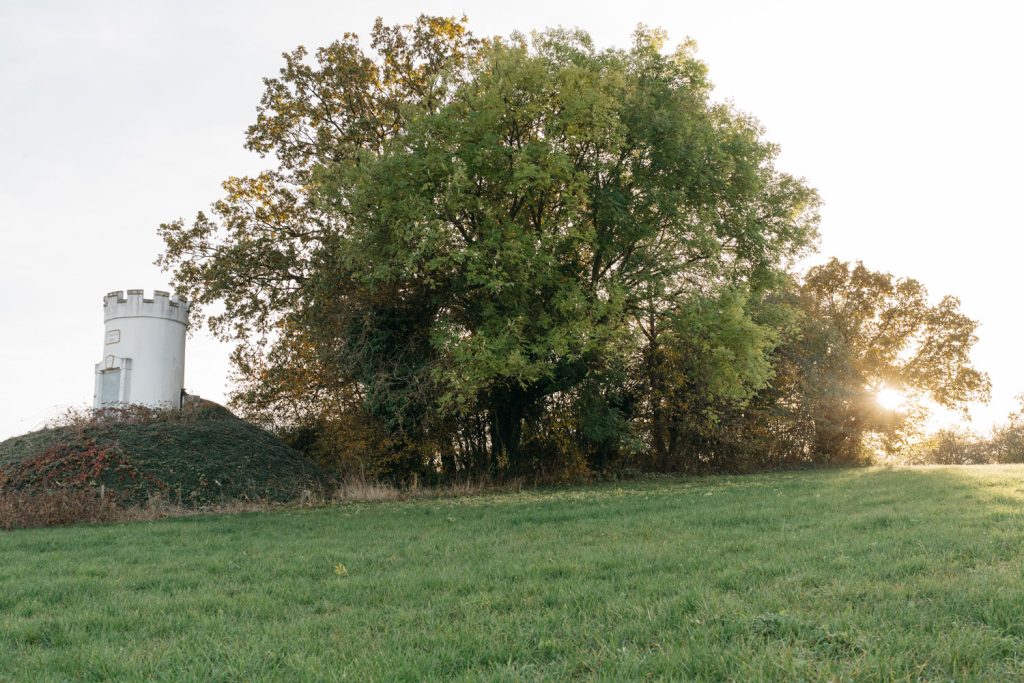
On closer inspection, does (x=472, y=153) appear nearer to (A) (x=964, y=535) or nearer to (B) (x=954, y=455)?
(A) (x=964, y=535)

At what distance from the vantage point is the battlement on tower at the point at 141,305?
1213 inches

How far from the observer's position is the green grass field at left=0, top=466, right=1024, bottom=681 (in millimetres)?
4969

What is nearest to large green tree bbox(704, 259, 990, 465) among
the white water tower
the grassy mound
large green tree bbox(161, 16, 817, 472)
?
large green tree bbox(161, 16, 817, 472)

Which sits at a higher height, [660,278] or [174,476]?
[660,278]

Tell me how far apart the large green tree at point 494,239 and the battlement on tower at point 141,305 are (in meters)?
5.17

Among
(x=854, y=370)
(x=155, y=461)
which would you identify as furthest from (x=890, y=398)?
(x=155, y=461)

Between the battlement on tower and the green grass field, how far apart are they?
1988cm

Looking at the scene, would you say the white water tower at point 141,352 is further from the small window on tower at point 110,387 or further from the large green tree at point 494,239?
the large green tree at point 494,239

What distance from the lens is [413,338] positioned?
23.7 metres

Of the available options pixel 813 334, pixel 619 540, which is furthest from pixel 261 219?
pixel 813 334

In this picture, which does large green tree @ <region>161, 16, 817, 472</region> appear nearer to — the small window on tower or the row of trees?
the row of trees

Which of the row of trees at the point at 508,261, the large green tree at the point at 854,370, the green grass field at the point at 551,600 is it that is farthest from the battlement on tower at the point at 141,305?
the large green tree at the point at 854,370

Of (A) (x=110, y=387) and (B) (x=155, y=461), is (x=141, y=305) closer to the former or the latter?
(A) (x=110, y=387)

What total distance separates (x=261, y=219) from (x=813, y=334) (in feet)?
73.9
